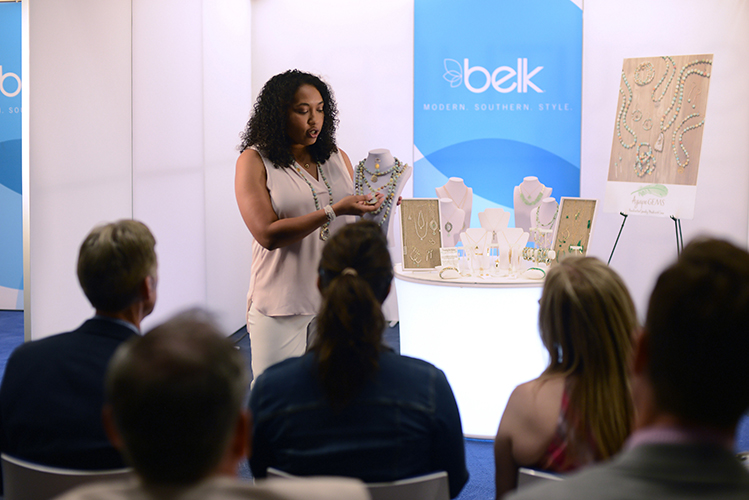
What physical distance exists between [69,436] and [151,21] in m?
3.13

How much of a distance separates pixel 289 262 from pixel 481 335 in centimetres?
103

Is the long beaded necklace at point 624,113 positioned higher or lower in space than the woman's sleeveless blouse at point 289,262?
higher

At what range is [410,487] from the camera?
3.62 feet

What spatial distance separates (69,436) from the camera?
1.20 m

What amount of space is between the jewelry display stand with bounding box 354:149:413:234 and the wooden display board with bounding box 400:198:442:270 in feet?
1.38

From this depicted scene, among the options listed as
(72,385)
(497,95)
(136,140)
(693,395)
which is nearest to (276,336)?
(72,385)

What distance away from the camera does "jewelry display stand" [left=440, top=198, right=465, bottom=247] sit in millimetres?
3178

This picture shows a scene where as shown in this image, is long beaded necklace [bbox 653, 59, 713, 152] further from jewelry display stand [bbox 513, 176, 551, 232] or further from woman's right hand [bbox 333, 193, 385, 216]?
woman's right hand [bbox 333, 193, 385, 216]

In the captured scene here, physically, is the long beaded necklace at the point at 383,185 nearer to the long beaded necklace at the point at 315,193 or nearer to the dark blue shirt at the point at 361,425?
the long beaded necklace at the point at 315,193

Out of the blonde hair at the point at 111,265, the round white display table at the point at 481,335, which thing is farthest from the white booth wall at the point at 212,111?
the round white display table at the point at 481,335

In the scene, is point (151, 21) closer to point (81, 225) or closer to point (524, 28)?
point (81, 225)

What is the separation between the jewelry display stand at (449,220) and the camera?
318cm

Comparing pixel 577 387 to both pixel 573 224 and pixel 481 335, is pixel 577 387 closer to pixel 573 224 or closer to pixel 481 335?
pixel 481 335

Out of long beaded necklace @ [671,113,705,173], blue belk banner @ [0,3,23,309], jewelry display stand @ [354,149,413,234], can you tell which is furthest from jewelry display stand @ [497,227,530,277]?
blue belk banner @ [0,3,23,309]
